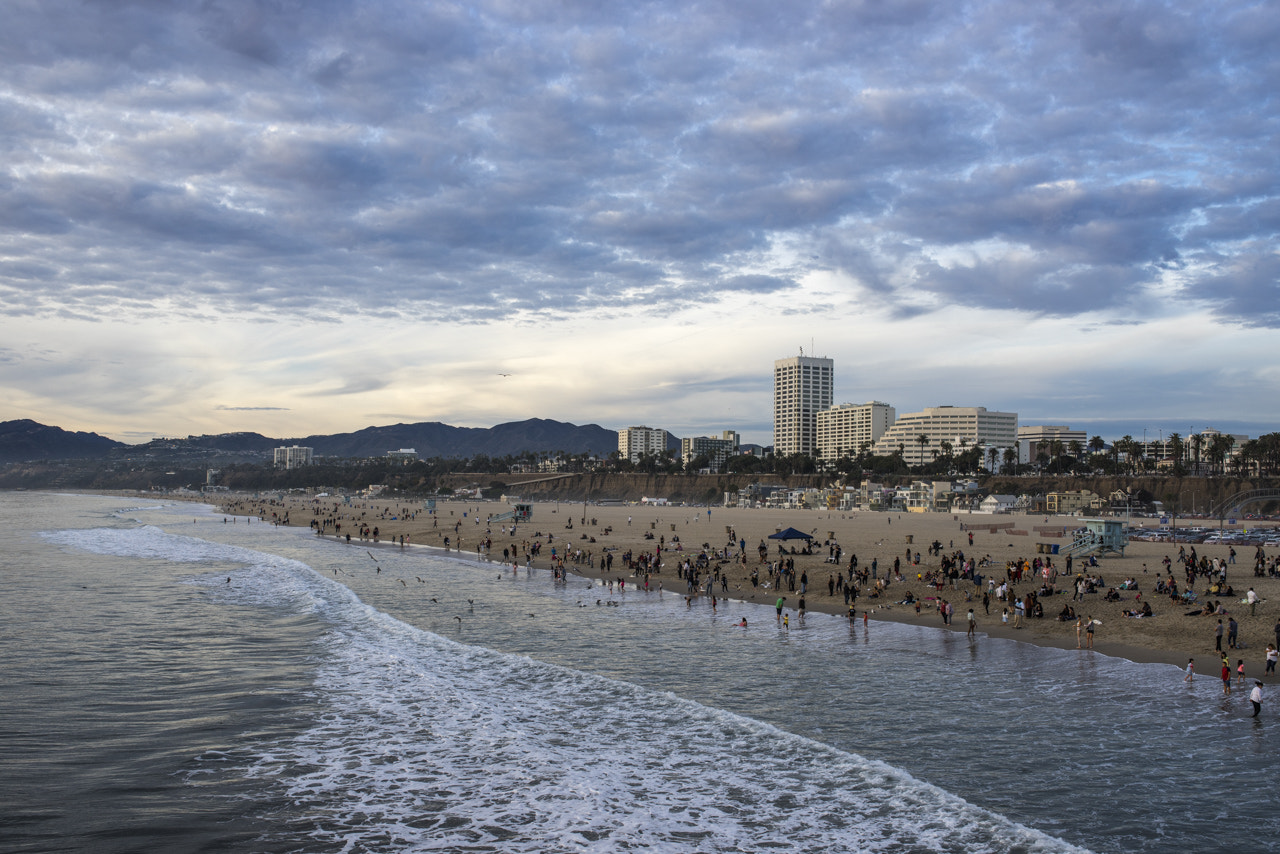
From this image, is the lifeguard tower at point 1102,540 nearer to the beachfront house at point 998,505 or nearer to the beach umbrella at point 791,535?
the beach umbrella at point 791,535

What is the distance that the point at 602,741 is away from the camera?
13477mm

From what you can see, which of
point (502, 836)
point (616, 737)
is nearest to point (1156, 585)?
point (616, 737)

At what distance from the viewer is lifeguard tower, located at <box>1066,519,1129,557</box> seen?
120 ft

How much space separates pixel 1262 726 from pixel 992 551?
2914 cm

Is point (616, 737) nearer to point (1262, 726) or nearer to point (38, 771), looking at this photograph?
point (38, 771)

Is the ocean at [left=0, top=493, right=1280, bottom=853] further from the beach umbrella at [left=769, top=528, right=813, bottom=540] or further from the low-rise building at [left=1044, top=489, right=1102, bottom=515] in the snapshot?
the low-rise building at [left=1044, top=489, right=1102, bottom=515]

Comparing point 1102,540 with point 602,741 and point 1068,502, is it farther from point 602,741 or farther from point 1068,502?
point 1068,502

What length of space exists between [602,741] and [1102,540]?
3272 cm

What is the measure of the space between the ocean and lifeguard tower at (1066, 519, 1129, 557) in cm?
1745

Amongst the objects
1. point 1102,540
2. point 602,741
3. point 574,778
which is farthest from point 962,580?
point 574,778

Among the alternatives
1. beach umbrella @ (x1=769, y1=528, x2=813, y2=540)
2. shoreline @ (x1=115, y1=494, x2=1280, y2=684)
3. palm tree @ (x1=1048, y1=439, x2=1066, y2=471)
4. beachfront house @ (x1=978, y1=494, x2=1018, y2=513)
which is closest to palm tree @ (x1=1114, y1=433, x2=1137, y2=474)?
palm tree @ (x1=1048, y1=439, x2=1066, y2=471)

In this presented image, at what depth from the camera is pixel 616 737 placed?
44.9 feet

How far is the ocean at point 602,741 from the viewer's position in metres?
9.96

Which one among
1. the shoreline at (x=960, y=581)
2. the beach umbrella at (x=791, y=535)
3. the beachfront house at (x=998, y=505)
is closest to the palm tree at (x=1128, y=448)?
the beachfront house at (x=998, y=505)
